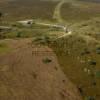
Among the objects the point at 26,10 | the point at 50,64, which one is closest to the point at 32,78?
the point at 50,64

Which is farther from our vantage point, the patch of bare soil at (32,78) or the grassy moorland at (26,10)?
the grassy moorland at (26,10)

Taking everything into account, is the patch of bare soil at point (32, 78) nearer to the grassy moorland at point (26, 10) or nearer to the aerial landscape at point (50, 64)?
the aerial landscape at point (50, 64)

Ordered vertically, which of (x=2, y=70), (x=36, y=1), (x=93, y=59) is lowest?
(x=36, y=1)

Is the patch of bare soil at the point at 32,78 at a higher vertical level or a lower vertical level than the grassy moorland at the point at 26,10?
higher

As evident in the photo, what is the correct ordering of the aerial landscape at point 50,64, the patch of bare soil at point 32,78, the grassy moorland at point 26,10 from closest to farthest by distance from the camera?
the patch of bare soil at point 32,78 → the aerial landscape at point 50,64 → the grassy moorland at point 26,10

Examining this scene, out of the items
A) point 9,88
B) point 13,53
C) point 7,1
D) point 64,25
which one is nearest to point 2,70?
point 9,88

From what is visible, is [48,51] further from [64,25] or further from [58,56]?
[64,25]

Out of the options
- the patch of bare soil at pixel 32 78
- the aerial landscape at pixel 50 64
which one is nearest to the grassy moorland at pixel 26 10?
the aerial landscape at pixel 50 64

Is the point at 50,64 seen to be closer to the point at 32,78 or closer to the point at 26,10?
the point at 32,78
